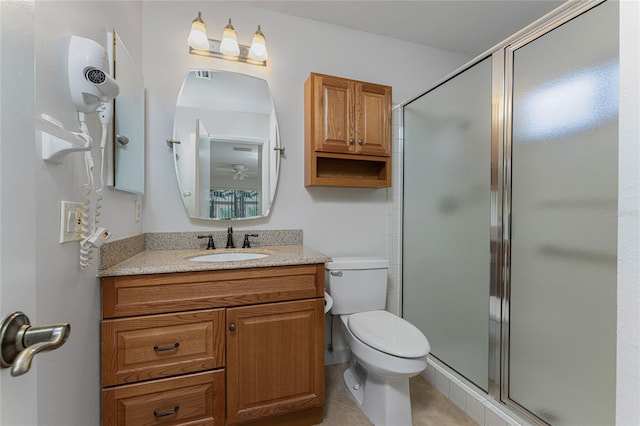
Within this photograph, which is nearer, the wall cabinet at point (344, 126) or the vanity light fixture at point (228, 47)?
the vanity light fixture at point (228, 47)

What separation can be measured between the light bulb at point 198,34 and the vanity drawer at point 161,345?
1482 millimetres

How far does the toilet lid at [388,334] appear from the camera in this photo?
4.23 feet

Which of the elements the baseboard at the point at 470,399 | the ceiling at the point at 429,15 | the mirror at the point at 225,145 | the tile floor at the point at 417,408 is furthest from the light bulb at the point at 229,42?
the baseboard at the point at 470,399

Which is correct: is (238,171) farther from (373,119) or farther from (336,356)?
(336,356)

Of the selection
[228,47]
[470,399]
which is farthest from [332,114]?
[470,399]

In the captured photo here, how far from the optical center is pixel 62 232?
801mm

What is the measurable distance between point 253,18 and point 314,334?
1.95m

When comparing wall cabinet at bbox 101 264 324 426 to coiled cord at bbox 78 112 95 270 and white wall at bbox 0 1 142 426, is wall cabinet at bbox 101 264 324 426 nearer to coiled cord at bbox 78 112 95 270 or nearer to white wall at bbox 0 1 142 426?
white wall at bbox 0 1 142 426

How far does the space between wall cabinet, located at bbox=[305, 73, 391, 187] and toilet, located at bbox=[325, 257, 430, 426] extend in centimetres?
59

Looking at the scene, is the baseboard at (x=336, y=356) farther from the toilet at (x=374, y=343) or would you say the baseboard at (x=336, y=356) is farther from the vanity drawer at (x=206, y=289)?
the vanity drawer at (x=206, y=289)

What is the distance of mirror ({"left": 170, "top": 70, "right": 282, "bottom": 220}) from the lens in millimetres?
1661

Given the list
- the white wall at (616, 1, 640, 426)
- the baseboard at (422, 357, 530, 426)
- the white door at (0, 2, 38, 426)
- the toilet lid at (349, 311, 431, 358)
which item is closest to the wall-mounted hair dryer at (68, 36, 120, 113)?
the white door at (0, 2, 38, 426)

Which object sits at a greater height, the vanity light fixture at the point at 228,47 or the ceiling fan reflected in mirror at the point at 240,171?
the vanity light fixture at the point at 228,47

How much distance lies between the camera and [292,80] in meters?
1.87
